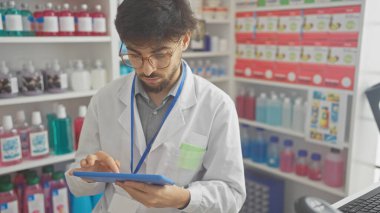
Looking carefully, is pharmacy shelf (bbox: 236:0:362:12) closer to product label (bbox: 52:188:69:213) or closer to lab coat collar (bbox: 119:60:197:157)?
lab coat collar (bbox: 119:60:197:157)

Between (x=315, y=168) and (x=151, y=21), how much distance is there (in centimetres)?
183

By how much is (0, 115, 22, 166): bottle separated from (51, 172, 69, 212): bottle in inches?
10.5

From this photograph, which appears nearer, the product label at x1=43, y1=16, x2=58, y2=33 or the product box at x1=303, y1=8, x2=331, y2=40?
the product label at x1=43, y1=16, x2=58, y2=33

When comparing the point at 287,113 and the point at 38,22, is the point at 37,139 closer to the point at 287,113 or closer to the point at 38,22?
the point at 38,22

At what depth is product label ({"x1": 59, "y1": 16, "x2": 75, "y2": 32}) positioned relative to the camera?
75.8 inches

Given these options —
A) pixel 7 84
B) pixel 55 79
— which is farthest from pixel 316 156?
pixel 7 84

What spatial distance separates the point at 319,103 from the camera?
7.54 feet

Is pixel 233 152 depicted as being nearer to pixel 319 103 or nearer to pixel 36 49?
pixel 319 103

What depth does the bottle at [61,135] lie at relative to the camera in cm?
205

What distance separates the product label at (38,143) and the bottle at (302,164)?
170 cm

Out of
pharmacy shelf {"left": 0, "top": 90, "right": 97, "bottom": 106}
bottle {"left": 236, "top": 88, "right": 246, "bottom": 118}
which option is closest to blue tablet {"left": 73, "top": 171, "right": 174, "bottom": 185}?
pharmacy shelf {"left": 0, "top": 90, "right": 97, "bottom": 106}

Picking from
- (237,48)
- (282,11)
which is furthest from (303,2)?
(237,48)

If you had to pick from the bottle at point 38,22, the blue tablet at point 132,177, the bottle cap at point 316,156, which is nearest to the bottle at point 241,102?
the bottle cap at point 316,156

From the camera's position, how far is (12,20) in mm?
1775
